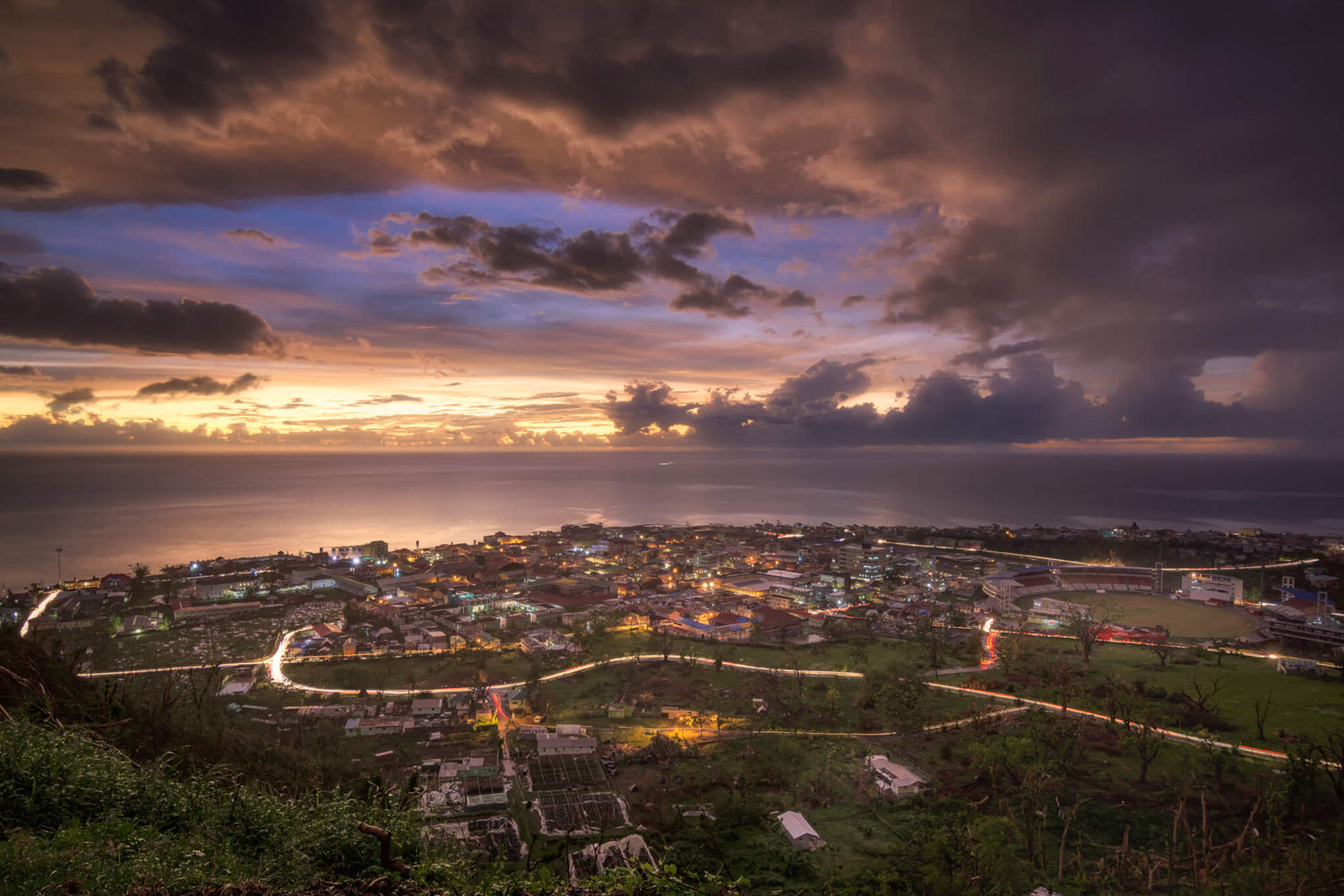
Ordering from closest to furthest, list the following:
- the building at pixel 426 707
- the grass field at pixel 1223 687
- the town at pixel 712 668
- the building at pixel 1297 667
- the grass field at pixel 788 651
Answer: the town at pixel 712 668, the grass field at pixel 1223 687, the building at pixel 426 707, the building at pixel 1297 667, the grass field at pixel 788 651

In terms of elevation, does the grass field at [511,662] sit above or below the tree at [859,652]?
below

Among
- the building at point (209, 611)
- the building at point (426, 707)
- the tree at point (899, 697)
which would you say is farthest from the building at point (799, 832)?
the building at point (209, 611)

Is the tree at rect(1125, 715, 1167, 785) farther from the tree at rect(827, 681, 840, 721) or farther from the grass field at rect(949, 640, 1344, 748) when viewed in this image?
the tree at rect(827, 681, 840, 721)

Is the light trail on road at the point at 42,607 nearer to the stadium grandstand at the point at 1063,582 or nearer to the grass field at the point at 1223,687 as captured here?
the grass field at the point at 1223,687

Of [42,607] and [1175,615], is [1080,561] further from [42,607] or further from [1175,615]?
[42,607]

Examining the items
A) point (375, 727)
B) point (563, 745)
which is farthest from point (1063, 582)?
point (375, 727)

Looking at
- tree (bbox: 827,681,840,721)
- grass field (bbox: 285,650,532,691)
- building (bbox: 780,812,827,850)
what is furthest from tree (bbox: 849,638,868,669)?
grass field (bbox: 285,650,532,691)
